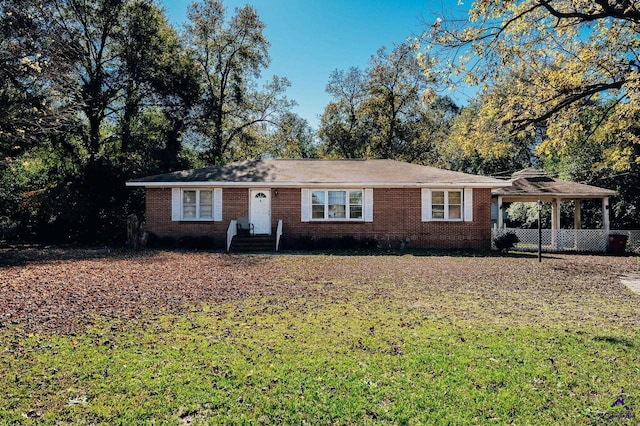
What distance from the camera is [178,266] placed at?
11.7 meters

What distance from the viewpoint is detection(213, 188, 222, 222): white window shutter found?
18.2 m

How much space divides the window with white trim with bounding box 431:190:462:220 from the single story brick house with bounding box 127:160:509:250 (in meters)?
0.04

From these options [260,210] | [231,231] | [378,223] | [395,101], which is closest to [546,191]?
[378,223]

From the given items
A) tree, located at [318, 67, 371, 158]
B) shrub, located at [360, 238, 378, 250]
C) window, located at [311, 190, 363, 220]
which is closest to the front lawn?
shrub, located at [360, 238, 378, 250]

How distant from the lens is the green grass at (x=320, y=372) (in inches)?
135

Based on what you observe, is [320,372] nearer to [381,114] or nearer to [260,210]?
[260,210]

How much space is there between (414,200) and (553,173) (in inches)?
665

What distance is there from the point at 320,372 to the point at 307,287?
4.68 metres

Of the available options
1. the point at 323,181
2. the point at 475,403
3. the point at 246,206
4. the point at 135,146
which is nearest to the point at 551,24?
the point at 475,403

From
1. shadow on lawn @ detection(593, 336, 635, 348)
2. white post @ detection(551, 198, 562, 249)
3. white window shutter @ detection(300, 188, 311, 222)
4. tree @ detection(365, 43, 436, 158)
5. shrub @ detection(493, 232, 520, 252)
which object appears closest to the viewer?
shadow on lawn @ detection(593, 336, 635, 348)

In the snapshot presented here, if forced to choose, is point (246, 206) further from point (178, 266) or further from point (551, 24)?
point (551, 24)

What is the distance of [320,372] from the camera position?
4199mm

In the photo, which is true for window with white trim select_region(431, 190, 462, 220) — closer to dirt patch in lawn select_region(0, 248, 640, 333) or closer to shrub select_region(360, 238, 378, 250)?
shrub select_region(360, 238, 378, 250)

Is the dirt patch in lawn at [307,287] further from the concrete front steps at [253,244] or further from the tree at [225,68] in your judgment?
the tree at [225,68]
